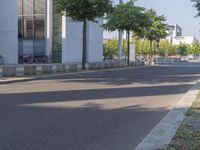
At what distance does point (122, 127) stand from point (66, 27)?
48.6 meters

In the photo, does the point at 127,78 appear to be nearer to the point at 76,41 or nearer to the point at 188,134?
the point at 188,134

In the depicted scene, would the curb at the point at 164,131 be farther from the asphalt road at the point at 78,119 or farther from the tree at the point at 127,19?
the tree at the point at 127,19

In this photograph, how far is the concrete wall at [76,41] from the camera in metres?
58.5

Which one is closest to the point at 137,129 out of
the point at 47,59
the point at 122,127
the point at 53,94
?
the point at 122,127

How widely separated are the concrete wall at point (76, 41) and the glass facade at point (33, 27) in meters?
2.76

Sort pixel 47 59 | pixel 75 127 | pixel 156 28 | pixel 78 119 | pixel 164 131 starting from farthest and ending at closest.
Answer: pixel 156 28
pixel 47 59
pixel 78 119
pixel 75 127
pixel 164 131

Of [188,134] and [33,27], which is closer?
[188,134]

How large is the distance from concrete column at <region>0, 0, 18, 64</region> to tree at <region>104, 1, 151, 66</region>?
13911mm

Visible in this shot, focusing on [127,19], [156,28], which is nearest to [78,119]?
[127,19]

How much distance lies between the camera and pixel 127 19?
193 feet

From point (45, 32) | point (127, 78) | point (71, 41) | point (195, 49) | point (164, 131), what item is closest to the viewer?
point (164, 131)

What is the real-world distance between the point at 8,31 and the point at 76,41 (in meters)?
14.5

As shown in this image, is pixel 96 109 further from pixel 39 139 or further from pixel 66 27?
pixel 66 27

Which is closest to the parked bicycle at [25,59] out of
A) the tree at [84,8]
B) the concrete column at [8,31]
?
the concrete column at [8,31]
